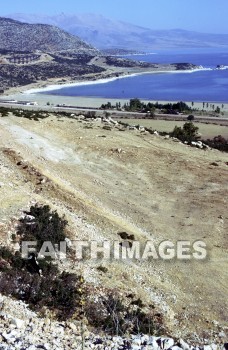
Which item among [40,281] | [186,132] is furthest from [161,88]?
[40,281]

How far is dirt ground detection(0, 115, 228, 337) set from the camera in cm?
1431

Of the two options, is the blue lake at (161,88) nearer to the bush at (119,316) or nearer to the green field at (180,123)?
the green field at (180,123)

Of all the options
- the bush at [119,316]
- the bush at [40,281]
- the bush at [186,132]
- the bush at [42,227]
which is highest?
the bush at [186,132]

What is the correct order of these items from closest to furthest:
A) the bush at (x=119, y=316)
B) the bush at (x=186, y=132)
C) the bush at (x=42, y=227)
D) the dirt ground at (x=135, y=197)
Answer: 1. the bush at (x=119, y=316)
2. the dirt ground at (x=135, y=197)
3. the bush at (x=42, y=227)
4. the bush at (x=186, y=132)

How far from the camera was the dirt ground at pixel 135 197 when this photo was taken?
563 inches

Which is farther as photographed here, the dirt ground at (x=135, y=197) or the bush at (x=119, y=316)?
the dirt ground at (x=135, y=197)

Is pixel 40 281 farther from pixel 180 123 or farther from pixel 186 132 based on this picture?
pixel 180 123

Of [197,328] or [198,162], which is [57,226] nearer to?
[197,328]

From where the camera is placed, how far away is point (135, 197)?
22.1m

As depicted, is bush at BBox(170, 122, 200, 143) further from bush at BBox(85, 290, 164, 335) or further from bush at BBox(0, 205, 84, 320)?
bush at BBox(85, 290, 164, 335)

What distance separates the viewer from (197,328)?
41.7 feet

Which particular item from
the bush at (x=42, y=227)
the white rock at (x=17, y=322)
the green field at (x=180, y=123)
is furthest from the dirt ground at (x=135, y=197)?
the green field at (x=180, y=123)

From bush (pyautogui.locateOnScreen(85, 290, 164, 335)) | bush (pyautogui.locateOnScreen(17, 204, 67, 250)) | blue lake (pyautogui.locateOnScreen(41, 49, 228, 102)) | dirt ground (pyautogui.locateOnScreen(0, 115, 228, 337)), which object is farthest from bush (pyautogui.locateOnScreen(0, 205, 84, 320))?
blue lake (pyautogui.locateOnScreen(41, 49, 228, 102))

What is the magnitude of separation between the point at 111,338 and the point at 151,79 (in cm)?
16529
